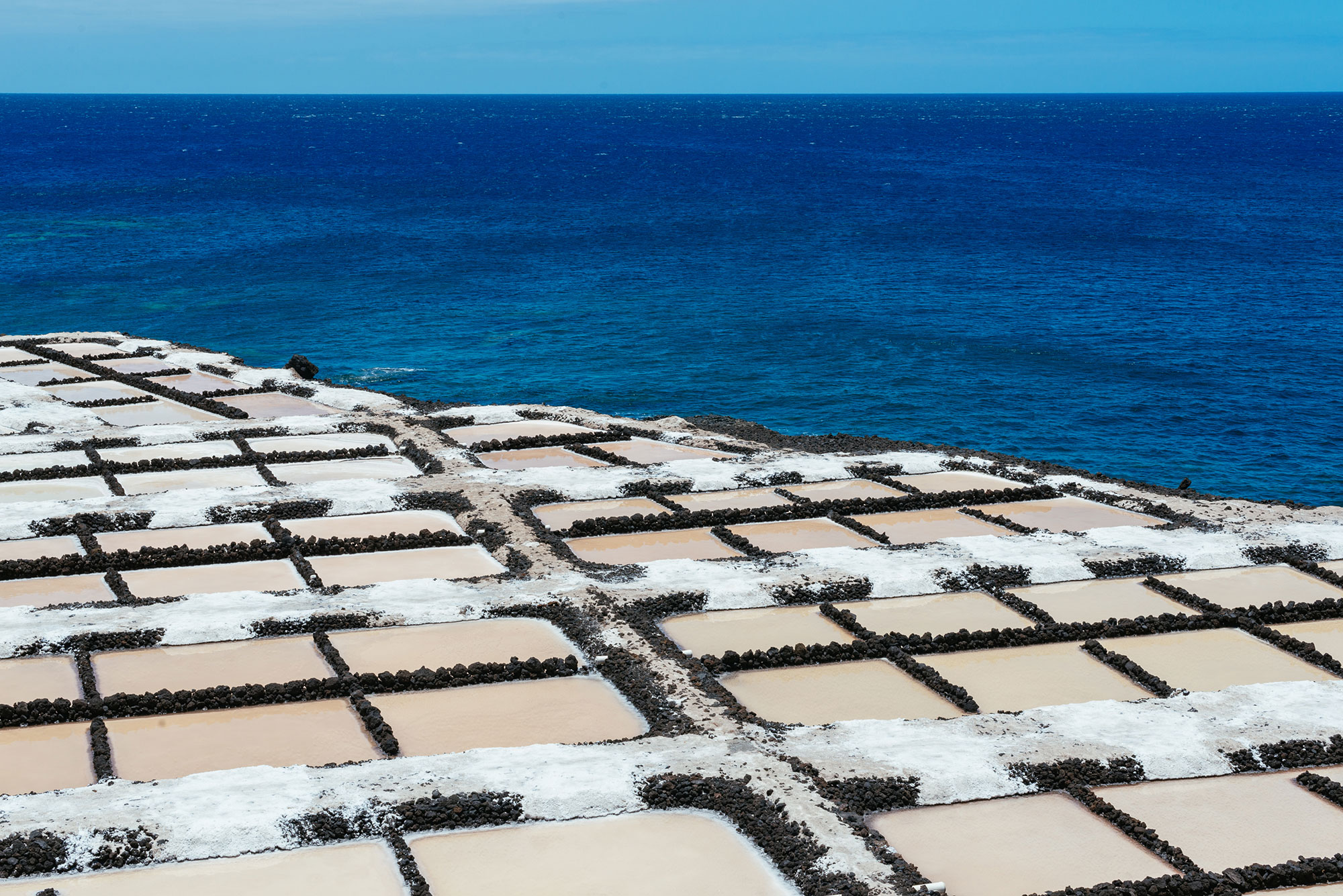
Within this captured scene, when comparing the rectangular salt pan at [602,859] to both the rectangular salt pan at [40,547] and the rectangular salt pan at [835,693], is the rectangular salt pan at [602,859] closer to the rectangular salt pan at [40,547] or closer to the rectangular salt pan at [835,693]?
the rectangular salt pan at [835,693]

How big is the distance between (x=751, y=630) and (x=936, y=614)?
2.48m

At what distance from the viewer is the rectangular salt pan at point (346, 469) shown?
21.5m

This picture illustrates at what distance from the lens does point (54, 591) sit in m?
16.3

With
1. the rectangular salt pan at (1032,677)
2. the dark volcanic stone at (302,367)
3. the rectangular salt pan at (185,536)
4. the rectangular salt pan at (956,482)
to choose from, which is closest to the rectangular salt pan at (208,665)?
the rectangular salt pan at (185,536)

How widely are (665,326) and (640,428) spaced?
25604 mm

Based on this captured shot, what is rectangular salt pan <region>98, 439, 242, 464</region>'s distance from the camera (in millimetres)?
22172

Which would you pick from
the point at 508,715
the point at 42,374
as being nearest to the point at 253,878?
the point at 508,715

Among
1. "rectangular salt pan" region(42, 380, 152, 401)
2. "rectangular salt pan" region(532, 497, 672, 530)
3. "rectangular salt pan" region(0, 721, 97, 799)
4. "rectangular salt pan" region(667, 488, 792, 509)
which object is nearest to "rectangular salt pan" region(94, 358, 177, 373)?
"rectangular salt pan" region(42, 380, 152, 401)

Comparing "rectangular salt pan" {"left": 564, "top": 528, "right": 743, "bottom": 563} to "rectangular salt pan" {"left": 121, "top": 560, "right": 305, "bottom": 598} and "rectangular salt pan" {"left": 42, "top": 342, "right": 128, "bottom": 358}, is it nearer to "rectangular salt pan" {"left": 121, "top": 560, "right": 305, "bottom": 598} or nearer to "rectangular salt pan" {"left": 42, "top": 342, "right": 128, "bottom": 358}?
"rectangular salt pan" {"left": 121, "top": 560, "right": 305, "bottom": 598}

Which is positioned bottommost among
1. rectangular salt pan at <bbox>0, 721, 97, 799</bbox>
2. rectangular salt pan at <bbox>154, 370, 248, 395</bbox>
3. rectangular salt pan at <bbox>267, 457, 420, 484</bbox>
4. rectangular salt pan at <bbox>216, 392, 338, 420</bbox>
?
rectangular salt pan at <bbox>0, 721, 97, 799</bbox>

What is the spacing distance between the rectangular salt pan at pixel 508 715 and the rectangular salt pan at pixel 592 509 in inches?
216

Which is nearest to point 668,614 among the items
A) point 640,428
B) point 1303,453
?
point 640,428

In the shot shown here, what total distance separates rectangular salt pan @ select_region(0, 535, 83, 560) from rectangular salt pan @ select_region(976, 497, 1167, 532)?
45.5ft

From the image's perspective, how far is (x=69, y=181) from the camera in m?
109
